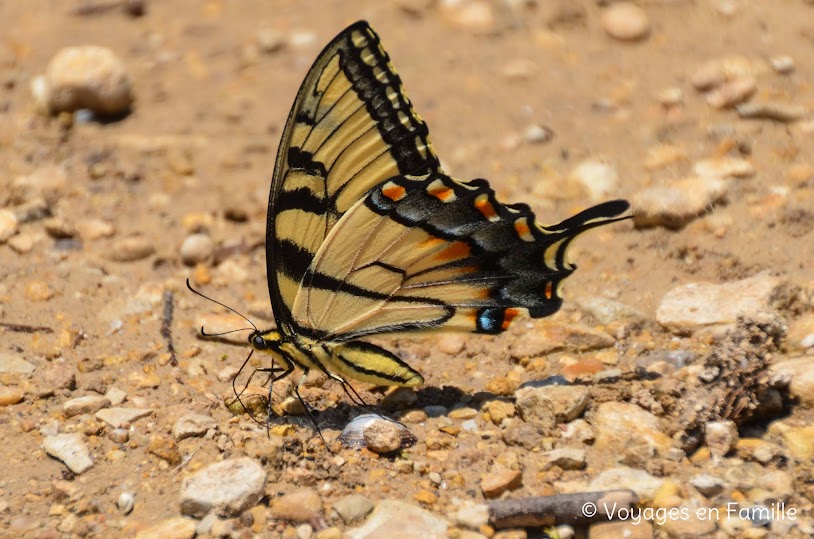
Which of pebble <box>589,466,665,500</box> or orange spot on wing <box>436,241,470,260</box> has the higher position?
orange spot on wing <box>436,241,470,260</box>

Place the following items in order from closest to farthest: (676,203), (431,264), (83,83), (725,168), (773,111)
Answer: (431,264) < (676,203) < (725,168) < (773,111) < (83,83)

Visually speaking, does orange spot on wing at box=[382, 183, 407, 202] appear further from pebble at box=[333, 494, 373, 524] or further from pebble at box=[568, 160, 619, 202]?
pebble at box=[568, 160, 619, 202]

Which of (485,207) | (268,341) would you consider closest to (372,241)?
(485,207)


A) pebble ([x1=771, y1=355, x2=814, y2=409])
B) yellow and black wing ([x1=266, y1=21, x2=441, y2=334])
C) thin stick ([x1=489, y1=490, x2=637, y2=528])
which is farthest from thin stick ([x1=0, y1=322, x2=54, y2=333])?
pebble ([x1=771, y1=355, x2=814, y2=409])

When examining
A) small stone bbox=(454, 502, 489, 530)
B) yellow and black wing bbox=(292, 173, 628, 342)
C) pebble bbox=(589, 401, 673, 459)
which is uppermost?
yellow and black wing bbox=(292, 173, 628, 342)

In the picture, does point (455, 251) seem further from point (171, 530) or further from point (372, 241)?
point (171, 530)

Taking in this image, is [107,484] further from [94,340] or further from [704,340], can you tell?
[704,340]

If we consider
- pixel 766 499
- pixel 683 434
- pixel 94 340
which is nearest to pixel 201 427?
pixel 94 340
